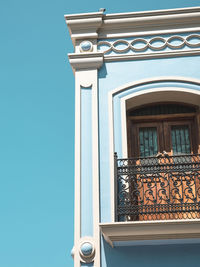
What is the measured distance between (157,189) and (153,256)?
1293mm

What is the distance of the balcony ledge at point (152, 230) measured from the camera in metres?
7.61

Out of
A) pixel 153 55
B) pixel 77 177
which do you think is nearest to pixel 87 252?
pixel 77 177

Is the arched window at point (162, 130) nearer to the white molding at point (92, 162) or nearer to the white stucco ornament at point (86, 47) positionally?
the white molding at point (92, 162)

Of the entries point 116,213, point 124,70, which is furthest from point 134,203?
point 124,70

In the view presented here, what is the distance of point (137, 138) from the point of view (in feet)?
31.1

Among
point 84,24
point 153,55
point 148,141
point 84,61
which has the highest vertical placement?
point 84,24

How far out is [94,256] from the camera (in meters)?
7.91

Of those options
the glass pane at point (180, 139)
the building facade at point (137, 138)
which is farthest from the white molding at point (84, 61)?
the glass pane at point (180, 139)

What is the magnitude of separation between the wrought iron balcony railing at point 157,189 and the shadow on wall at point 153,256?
0.51m

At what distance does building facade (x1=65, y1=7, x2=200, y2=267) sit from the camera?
788 centimetres

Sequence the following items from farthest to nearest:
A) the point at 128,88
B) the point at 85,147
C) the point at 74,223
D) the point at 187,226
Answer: the point at 128,88 < the point at 85,147 < the point at 74,223 < the point at 187,226

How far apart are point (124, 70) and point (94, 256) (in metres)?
3.60

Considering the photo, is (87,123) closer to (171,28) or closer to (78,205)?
(78,205)

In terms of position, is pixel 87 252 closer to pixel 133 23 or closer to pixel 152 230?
pixel 152 230
